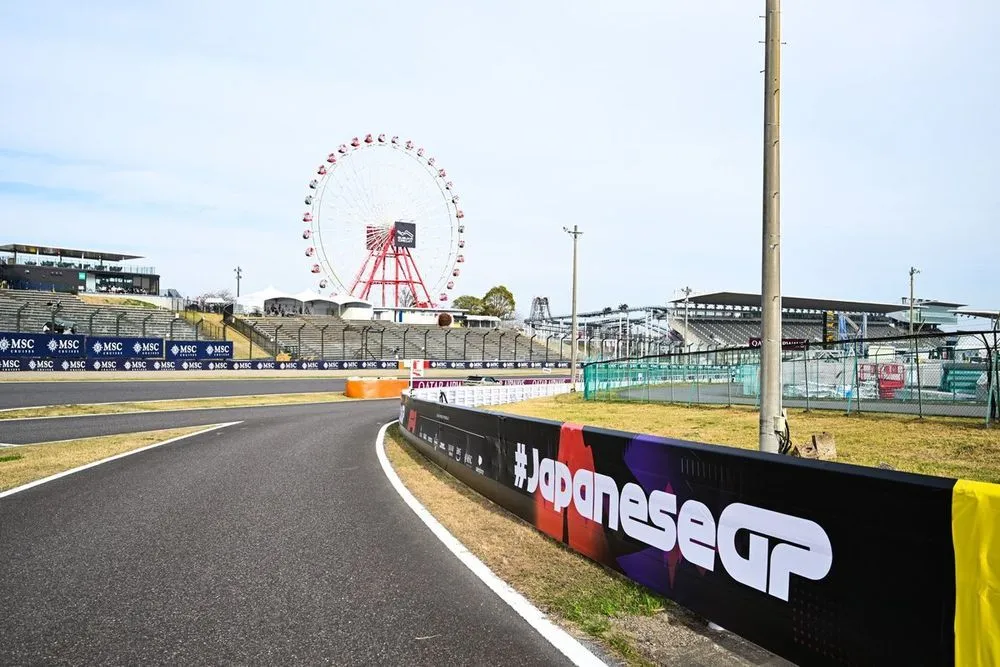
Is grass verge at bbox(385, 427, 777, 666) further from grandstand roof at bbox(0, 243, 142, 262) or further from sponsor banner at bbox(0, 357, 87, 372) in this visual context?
grandstand roof at bbox(0, 243, 142, 262)

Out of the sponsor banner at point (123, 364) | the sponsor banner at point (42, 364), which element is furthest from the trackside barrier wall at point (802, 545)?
the sponsor banner at point (123, 364)

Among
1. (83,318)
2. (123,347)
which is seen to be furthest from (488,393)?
(83,318)

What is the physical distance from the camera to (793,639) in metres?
3.85

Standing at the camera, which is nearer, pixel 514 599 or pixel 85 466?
pixel 514 599

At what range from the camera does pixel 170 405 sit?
26656 mm

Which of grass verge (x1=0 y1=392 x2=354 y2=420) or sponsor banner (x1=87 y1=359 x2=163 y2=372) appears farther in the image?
sponsor banner (x1=87 y1=359 x2=163 y2=372)

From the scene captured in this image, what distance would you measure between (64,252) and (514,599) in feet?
321

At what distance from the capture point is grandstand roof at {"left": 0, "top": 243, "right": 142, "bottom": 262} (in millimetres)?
83369

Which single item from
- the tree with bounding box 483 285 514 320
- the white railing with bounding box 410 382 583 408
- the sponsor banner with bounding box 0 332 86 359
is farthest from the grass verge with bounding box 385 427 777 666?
the tree with bounding box 483 285 514 320

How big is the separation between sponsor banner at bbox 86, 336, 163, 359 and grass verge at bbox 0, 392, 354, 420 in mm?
17603

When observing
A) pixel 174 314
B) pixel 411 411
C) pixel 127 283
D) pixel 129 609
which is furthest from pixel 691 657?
pixel 127 283

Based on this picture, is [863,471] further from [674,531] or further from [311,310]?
[311,310]

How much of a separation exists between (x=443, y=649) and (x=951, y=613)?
2559 millimetres

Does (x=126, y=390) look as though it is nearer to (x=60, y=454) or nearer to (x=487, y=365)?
(x=60, y=454)
